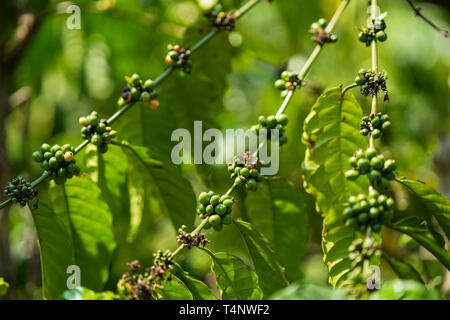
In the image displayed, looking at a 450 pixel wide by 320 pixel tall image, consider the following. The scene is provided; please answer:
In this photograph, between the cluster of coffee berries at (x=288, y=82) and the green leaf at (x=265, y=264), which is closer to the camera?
the green leaf at (x=265, y=264)

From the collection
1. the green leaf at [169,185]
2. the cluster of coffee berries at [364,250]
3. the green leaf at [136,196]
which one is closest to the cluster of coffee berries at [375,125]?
the cluster of coffee berries at [364,250]

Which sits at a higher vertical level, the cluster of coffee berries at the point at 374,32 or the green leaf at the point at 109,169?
the cluster of coffee berries at the point at 374,32

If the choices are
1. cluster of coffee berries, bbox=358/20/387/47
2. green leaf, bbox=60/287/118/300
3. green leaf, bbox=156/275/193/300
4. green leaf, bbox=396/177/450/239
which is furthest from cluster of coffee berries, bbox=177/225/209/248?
cluster of coffee berries, bbox=358/20/387/47

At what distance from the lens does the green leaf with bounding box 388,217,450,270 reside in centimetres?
130

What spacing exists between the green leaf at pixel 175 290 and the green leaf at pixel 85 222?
0.34m

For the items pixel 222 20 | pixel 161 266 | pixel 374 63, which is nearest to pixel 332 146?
pixel 374 63

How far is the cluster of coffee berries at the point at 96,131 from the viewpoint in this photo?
5.15ft

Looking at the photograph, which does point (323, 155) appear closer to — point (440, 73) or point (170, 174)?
point (170, 174)

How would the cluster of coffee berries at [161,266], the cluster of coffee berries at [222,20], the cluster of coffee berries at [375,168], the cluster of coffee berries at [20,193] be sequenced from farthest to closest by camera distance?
the cluster of coffee berries at [222,20] < the cluster of coffee berries at [20,193] < the cluster of coffee berries at [161,266] < the cluster of coffee berries at [375,168]

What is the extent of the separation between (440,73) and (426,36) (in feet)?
1.00

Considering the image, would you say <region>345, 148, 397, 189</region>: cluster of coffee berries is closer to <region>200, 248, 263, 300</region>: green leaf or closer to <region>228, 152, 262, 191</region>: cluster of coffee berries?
<region>228, 152, 262, 191</region>: cluster of coffee berries

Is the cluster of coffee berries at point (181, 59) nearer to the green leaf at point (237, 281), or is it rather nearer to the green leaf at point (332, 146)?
the green leaf at point (332, 146)
